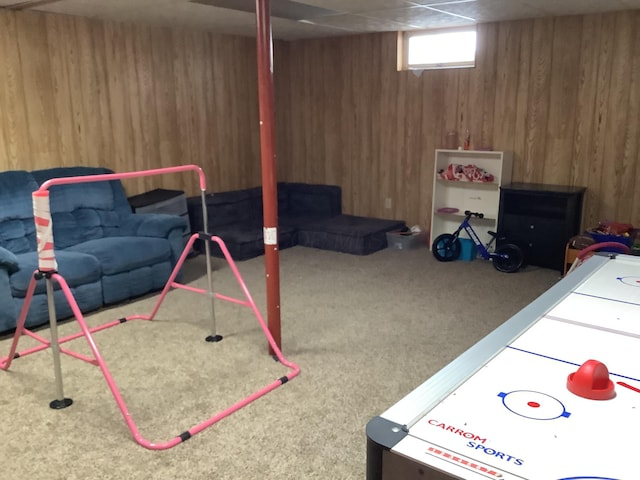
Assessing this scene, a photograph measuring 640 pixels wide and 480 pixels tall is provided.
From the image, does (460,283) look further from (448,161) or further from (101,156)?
(101,156)

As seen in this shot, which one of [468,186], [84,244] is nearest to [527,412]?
[84,244]

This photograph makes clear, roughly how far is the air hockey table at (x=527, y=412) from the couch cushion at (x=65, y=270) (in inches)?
→ 123

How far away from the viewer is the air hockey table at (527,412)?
1.14 metres

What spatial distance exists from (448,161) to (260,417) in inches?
156

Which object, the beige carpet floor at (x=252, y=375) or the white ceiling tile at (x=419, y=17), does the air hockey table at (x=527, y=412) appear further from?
the white ceiling tile at (x=419, y=17)

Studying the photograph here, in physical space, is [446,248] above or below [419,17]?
below

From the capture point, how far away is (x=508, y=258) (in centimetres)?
509

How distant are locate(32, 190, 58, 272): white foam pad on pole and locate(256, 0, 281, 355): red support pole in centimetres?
109

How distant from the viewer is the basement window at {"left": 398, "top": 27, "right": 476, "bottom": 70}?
5641mm

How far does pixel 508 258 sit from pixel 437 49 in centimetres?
233

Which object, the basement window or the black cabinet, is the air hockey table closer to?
the black cabinet

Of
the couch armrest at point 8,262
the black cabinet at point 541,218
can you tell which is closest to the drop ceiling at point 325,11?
the black cabinet at point 541,218

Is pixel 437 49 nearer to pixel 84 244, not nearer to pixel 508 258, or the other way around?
pixel 508 258

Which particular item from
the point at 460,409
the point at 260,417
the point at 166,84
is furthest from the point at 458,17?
the point at 460,409
